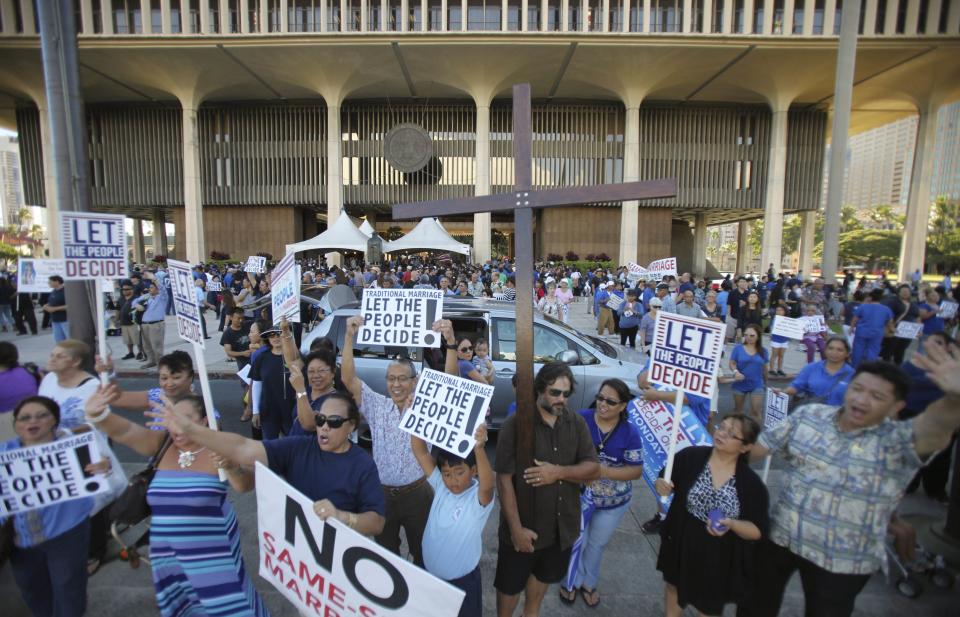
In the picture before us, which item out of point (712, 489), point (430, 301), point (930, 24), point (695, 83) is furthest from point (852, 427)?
point (930, 24)

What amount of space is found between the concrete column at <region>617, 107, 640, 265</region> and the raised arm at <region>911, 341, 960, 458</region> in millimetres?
28238

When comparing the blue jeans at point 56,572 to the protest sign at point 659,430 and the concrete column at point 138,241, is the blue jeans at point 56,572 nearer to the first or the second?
the protest sign at point 659,430

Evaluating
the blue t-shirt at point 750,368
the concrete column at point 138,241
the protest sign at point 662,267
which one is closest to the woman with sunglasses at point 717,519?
the blue t-shirt at point 750,368

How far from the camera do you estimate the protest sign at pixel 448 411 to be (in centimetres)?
249

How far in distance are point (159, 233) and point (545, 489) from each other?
149 feet

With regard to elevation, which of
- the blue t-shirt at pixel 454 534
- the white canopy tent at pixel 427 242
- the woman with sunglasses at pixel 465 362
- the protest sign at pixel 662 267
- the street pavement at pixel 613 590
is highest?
the white canopy tent at pixel 427 242

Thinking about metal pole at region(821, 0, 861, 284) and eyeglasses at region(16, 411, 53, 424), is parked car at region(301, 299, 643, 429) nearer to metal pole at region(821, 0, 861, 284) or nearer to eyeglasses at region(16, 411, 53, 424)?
eyeglasses at region(16, 411, 53, 424)

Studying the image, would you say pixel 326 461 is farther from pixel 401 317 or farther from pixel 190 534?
pixel 401 317

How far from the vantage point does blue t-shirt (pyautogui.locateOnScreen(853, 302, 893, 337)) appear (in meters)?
7.93

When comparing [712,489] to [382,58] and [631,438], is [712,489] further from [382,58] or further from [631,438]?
[382,58]

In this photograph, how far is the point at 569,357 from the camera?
5105mm

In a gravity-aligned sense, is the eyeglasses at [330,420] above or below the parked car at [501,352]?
above

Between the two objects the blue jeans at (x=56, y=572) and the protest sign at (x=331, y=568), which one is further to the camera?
the blue jeans at (x=56, y=572)

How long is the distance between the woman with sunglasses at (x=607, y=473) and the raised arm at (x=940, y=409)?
1284 millimetres
